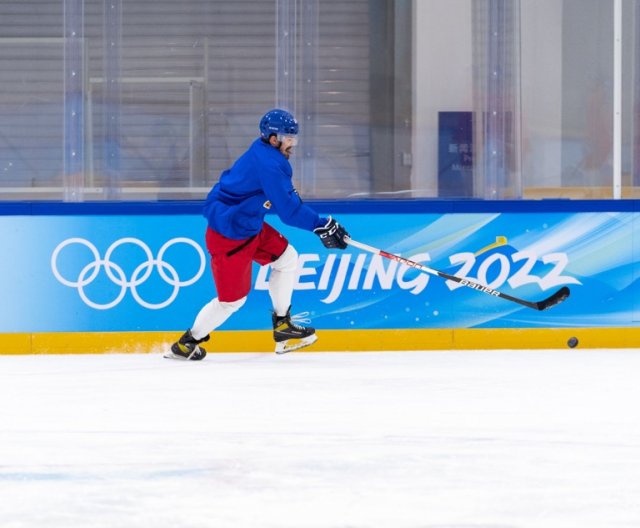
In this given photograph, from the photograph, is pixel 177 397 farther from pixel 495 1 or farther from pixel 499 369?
pixel 495 1

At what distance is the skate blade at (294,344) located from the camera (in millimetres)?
7012

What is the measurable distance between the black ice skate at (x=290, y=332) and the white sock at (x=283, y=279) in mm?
43

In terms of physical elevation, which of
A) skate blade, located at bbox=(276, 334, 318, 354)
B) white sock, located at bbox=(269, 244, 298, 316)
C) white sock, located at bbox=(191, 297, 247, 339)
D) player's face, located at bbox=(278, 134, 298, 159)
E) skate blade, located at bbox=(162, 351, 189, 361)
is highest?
player's face, located at bbox=(278, 134, 298, 159)

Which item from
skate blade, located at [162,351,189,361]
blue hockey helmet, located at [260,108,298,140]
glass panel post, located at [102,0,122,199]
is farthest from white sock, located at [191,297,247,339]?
glass panel post, located at [102,0,122,199]

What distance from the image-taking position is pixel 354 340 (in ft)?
23.8

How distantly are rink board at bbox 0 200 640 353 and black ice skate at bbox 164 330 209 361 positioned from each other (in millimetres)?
314

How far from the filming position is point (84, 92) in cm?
746

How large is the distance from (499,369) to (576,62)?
6.44 ft

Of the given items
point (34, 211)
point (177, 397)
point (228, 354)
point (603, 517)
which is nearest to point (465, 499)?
point (603, 517)

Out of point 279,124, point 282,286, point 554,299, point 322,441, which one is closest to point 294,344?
point 282,286

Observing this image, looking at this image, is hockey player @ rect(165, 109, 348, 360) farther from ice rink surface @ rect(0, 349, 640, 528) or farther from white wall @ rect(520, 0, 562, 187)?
white wall @ rect(520, 0, 562, 187)

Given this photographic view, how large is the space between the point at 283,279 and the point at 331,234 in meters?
0.48

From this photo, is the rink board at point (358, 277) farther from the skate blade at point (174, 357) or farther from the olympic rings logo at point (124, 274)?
the skate blade at point (174, 357)

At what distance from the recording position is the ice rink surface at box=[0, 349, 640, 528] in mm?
3676
